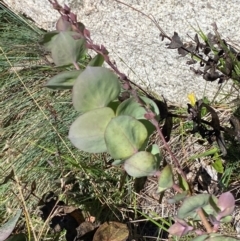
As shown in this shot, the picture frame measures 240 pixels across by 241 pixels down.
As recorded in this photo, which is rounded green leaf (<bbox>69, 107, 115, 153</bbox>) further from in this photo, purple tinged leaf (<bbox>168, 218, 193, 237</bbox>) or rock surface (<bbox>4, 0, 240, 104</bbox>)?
rock surface (<bbox>4, 0, 240, 104</bbox>)

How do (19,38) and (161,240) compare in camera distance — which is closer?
(161,240)

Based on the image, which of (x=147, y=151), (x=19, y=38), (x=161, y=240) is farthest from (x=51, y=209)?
(x=19, y=38)

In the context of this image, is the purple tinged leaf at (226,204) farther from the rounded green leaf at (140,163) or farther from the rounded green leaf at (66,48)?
the rounded green leaf at (66,48)

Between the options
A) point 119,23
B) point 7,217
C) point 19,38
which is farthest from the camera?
point 19,38

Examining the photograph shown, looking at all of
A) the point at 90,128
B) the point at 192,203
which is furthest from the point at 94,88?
the point at 192,203

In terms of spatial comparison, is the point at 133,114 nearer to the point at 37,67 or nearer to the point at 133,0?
the point at 133,0

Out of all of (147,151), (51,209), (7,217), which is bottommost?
(7,217)

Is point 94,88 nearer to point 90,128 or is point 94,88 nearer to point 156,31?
point 90,128
